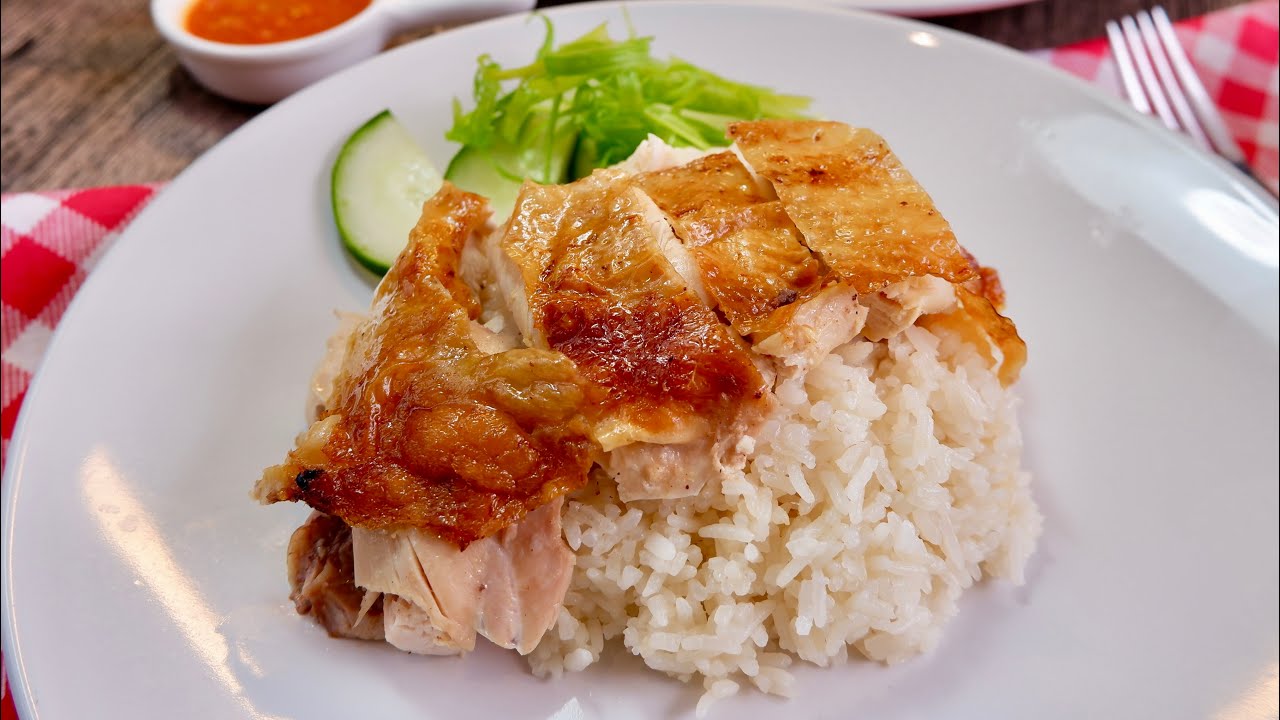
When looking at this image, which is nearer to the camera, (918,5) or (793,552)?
(793,552)

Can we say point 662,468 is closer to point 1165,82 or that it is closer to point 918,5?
point 918,5

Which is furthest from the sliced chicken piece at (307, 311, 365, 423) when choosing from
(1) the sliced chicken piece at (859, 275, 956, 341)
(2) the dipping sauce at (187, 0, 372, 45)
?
(2) the dipping sauce at (187, 0, 372, 45)

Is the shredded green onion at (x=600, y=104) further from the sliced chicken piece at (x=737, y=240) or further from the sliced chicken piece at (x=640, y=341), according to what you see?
the sliced chicken piece at (x=640, y=341)

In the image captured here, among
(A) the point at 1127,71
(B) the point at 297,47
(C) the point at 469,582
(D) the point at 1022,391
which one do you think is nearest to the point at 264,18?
(B) the point at 297,47

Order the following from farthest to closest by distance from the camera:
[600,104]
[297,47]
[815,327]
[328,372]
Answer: [297,47]
[600,104]
[328,372]
[815,327]

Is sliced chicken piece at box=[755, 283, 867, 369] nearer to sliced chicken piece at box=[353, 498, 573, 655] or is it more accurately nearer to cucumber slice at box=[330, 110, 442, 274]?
sliced chicken piece at box=[353, 498, 573, 655]
